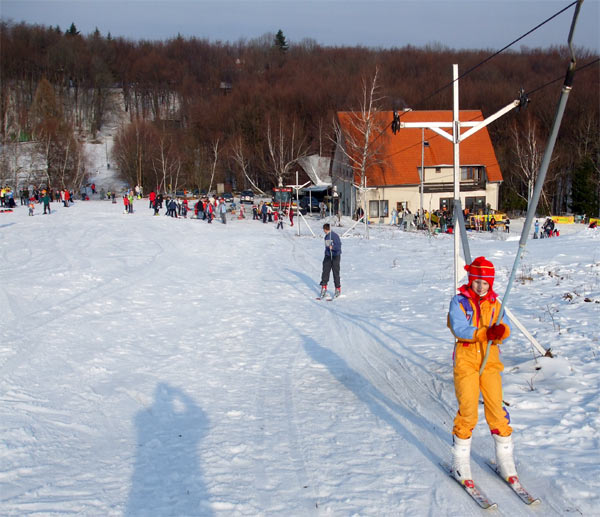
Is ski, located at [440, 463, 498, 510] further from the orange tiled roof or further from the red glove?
the orange tiled roof

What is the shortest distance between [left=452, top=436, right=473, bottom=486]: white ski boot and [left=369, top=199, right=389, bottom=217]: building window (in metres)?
42.6

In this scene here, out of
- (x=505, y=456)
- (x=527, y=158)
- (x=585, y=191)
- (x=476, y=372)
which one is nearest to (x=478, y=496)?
(x=505, y=456)

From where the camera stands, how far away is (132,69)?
11925 cm

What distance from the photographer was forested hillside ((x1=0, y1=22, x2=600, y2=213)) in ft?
201

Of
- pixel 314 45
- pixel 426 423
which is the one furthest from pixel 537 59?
pixel 426 423

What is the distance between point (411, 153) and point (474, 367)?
4475 cm

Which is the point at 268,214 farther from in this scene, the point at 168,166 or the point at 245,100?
the point at 245,100

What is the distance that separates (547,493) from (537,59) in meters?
120

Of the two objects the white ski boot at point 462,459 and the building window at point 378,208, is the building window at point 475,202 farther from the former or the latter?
the white ski boot at point 462,459

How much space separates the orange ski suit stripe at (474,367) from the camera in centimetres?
462

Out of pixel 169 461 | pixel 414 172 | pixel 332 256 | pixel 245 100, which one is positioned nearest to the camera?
pixel 169 461

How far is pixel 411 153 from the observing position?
47625mm

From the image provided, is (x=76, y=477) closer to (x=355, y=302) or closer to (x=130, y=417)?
(x=130, y=417)

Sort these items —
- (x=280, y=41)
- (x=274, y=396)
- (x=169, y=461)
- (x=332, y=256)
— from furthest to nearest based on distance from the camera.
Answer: (x=280, y=41) < (x=332, y=256) < (x=274, y=396) < (x=169, y=461)
